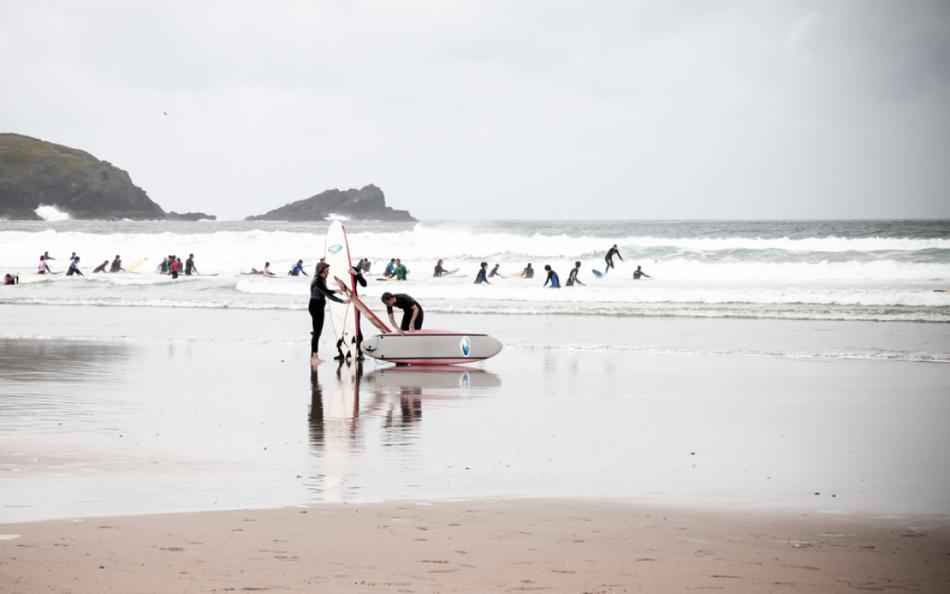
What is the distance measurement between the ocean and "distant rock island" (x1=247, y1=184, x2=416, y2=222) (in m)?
99.5

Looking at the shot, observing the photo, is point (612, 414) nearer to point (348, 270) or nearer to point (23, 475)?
point (23, 475)

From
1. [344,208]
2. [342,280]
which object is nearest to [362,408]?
[342,280]

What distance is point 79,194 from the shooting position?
602 ft

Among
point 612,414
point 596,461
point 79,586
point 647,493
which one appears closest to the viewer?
point 79,586

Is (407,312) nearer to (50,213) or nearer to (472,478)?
(472,478)

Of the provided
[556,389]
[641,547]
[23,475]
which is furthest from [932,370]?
[23,475]

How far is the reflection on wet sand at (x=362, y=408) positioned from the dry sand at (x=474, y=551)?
3.63 feet

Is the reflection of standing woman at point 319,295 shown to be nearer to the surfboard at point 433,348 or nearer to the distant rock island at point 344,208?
the surfboard at point 433,348

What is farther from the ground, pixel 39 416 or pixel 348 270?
pixel 348 270

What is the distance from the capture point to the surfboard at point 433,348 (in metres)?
17.1

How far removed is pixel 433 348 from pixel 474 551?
11.1 meters

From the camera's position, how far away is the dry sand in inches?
212

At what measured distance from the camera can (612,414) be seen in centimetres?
1173

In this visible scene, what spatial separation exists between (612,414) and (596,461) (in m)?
2.76
